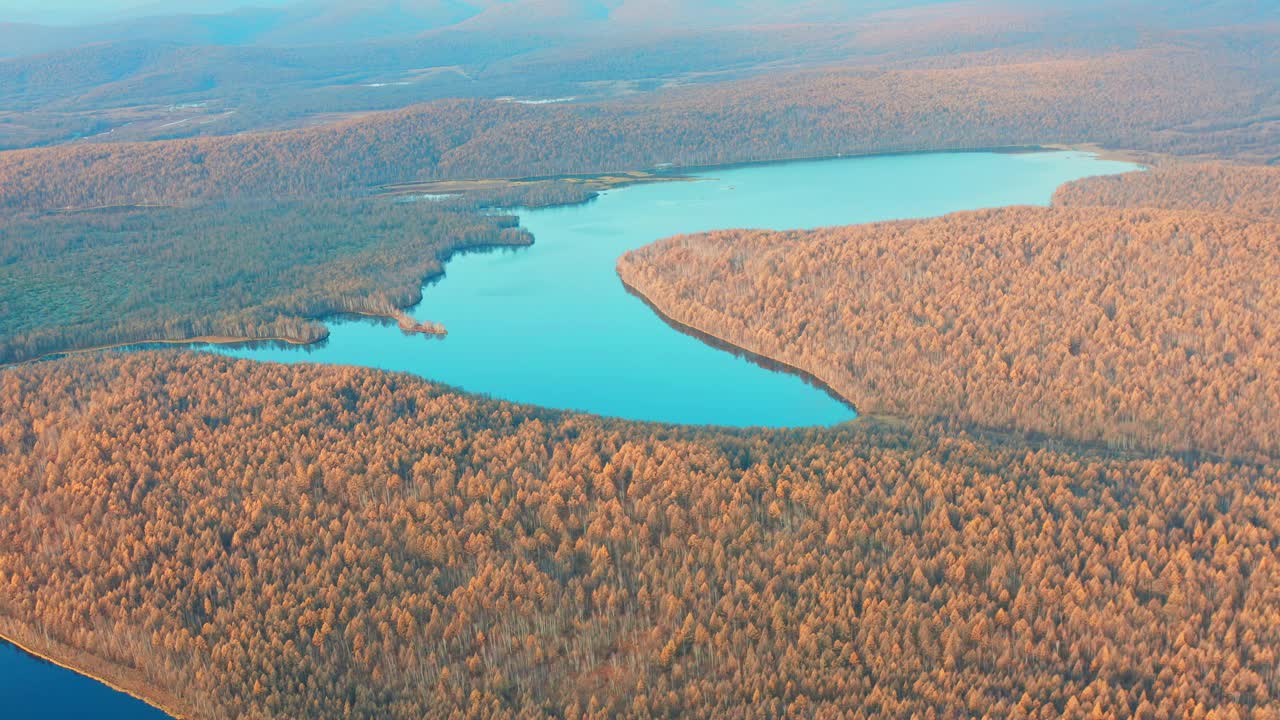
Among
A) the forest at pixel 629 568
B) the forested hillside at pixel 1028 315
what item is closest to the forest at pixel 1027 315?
the forested hillside at pixel 1028 315

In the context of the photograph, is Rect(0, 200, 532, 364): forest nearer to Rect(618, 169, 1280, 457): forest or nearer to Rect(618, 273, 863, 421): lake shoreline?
Rect(618, 273, 863, 421): lake shoreline

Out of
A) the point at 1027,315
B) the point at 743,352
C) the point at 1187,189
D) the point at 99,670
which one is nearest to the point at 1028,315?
the point at 1027,315

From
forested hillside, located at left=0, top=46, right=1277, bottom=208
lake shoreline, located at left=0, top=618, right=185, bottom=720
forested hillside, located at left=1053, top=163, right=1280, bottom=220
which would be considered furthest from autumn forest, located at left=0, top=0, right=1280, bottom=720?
forested hillside, located at left=0, top=46, right=1277, bottom=208

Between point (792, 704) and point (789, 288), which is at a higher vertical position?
point (789, 288)

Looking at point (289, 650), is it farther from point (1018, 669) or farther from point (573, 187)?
point (573, 187)

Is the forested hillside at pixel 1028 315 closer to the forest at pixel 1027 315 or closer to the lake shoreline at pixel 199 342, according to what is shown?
the forest at pixel 1027 315

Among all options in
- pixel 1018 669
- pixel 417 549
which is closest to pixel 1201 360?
pixel 1018 669

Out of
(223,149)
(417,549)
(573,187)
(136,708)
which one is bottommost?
(136,708)
